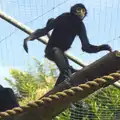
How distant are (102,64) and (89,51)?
101cm

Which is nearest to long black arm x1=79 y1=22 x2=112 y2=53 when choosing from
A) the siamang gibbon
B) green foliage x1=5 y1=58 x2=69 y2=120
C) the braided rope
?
the siamang gibbon

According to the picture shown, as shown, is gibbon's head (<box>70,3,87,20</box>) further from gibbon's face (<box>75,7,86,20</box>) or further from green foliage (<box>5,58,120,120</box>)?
green foliage (<box>5,58,120,120</box>)

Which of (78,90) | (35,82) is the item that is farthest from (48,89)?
(78,90)

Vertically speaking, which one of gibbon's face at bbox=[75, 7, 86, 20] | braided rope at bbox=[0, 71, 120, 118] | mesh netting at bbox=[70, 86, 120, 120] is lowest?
braided rope at bbox=[0, 71, 120, 118]

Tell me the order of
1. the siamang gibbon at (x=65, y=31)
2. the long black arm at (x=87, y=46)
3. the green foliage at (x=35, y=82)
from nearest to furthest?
the long black arm at (x=87, y=46) → the siamang gibbon at (x=65, y=31) → the green foliage at (x=35, y=82)

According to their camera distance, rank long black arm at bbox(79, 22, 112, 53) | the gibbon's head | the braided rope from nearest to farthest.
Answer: the braided rope
long black arm at bbox(79, 22, 112, 53)
the gibbon's head

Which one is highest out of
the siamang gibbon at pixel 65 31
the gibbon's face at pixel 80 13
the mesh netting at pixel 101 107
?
the gibbon's face at pixel 80 13

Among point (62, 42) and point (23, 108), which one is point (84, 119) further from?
point (23, 108)

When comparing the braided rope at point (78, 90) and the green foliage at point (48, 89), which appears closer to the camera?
the braided rope at point (78, 90)

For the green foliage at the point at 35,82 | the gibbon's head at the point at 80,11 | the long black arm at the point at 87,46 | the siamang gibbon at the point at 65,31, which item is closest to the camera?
the long black arm at the point at 87,46

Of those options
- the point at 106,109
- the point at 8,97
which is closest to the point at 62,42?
the point at 8,97

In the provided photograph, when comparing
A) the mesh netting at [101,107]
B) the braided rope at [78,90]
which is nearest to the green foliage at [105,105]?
the mesh netting at [101,107]

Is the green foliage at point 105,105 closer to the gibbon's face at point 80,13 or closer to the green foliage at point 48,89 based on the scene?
the green foliage at point 48,89

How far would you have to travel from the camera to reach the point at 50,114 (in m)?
2.22
